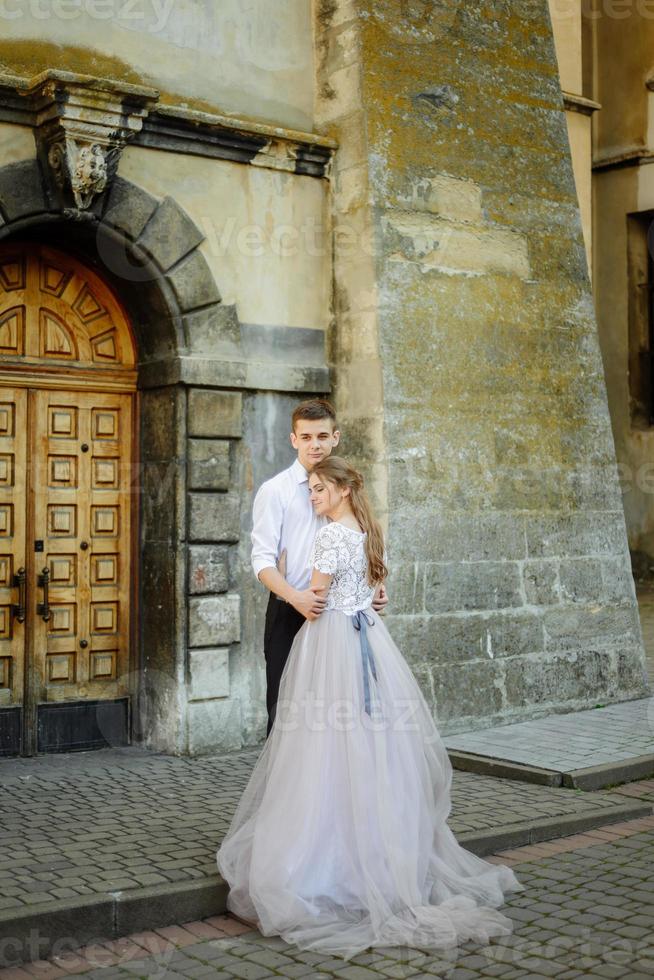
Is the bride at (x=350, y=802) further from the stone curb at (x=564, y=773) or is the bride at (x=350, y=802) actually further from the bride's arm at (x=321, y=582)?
the stone curb at (x=564, y=773)

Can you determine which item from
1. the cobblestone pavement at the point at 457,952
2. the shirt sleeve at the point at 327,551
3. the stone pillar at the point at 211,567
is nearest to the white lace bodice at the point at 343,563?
the shirt sleeve at the point at 327,551

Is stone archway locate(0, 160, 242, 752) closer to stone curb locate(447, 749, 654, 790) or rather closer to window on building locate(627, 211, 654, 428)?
stone curb locate(447, 749, 654, 790)

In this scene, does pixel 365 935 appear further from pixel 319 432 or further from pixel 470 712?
pixel 470 712

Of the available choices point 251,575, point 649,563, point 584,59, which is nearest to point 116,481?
point 251,575

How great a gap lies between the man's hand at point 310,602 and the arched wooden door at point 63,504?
9.60 feet

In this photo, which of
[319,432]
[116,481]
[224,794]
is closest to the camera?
[319,432]

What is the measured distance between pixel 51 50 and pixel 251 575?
11.4 ft

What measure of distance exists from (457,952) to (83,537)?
4202mm

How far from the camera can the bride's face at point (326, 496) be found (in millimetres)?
5398

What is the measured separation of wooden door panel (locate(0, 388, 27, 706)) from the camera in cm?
767

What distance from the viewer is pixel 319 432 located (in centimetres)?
571

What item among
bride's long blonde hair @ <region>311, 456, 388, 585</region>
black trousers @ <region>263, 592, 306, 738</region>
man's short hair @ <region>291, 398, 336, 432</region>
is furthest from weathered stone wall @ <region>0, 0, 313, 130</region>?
black trousers @ <region>263, 592, 306, 738</region>

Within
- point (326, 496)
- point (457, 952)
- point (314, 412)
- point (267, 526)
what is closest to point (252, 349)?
point (314, 412)

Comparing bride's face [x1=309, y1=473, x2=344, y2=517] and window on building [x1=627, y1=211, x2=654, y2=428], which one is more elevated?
window on building [x1=627, y1=211, x2=654, y2=428]
